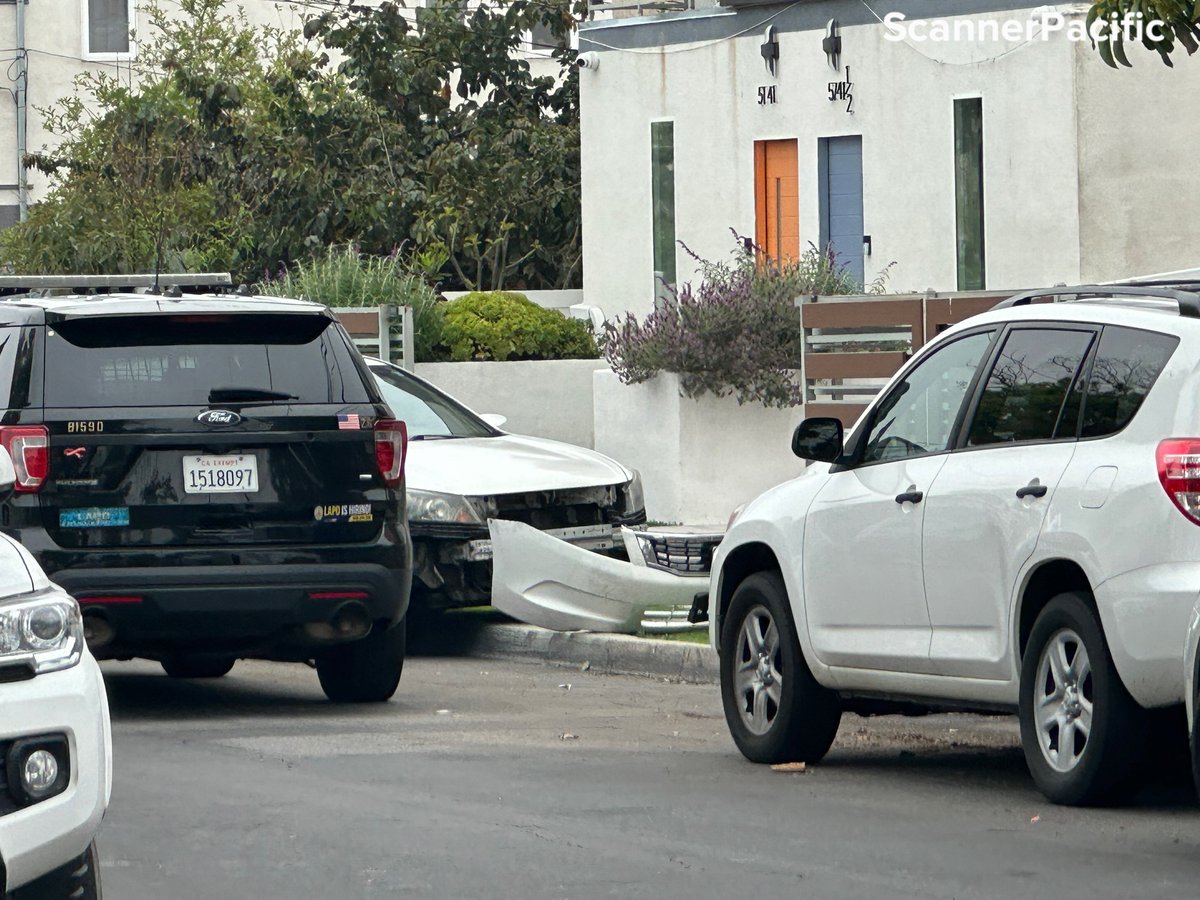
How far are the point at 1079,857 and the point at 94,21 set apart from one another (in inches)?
1421

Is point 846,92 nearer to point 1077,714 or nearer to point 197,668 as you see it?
point 197,668

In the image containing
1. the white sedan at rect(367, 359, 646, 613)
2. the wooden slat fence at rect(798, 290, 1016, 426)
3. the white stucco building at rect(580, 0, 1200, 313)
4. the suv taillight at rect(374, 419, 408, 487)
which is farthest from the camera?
the white stucco building at rect(580, 0, 1200, 313)

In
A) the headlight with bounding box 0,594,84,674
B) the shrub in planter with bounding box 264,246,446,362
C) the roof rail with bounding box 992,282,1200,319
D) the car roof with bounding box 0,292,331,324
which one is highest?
the shrub in planter with bounding box 264,246,446,362

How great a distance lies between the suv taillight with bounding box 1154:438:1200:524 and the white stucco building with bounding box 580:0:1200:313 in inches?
524

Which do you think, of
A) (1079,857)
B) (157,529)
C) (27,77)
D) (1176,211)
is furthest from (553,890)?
(27,77)

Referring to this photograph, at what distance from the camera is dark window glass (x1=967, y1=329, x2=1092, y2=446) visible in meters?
7.80

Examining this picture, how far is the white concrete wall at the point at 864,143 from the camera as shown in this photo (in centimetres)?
2045

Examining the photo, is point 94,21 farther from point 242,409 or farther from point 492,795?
point 492,795

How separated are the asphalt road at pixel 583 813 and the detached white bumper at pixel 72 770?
1.14 metres

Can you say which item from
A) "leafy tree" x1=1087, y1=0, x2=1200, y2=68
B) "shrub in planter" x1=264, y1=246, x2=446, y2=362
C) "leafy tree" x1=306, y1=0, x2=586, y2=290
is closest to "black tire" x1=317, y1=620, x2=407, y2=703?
"leafy tree" x1=1087, y1=0, x2=1200, y2=68

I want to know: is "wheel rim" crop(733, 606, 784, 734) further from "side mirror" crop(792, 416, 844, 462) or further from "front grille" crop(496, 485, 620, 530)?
"front grille" crop(496, 485, 620, 530)

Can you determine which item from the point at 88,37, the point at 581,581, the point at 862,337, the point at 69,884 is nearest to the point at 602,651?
the point at 581,581

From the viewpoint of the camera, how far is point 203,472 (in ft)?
32.6

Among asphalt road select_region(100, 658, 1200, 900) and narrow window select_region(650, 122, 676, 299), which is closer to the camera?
asphalt road select_region(100, 658, 1200, 900)
